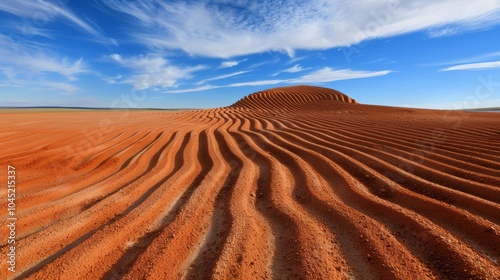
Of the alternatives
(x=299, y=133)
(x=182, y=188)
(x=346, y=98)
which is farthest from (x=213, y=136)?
(x=346, y=98)

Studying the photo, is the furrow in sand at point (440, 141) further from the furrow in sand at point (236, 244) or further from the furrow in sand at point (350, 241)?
the furrow in sand at point (236, 244)

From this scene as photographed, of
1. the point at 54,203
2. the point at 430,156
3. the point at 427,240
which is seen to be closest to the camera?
the point at 427,240

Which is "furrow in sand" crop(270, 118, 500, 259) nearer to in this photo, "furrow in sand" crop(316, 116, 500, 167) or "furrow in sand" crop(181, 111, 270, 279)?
"furrow in sand" crop(181, 111, 270, 279)

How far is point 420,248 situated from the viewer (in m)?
1.64

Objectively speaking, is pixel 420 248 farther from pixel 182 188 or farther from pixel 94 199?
pixel 94 199

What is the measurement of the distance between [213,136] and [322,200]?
3.43 meters

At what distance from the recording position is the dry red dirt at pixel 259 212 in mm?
1546
